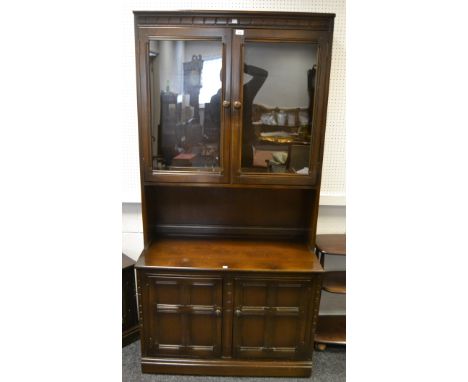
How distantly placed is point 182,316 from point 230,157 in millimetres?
957

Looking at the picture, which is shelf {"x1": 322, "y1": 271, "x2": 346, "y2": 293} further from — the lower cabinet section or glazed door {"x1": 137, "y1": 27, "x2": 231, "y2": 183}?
glazed door {"x1": 137, "y1": 27, "x2": 231, "y2": 183}

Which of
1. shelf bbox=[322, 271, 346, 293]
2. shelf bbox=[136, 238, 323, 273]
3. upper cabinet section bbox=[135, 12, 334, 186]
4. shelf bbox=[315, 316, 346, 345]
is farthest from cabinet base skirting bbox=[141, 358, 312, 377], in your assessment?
upper cabinet section bbox=[135, 12, 334, 186]

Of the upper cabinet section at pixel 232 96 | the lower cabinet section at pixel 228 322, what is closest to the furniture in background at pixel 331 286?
the lower cabinet section at pixel 228 322

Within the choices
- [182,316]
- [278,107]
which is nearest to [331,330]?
[182,316]

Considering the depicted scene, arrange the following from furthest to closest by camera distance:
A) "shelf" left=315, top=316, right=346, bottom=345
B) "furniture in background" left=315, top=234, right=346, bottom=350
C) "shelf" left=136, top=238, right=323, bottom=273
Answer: "shelf" left=315, top=316, right=346, bottom=345 < "furniture in background" left=315, top=234, right=346, bottom=350 < "shelf" left=136, top=238, right=323, bottom=273

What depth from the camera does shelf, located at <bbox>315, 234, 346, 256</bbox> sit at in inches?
74.6

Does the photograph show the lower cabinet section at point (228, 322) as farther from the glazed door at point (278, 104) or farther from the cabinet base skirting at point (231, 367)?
the glazed door at point (278, 104)

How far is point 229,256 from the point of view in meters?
1.86

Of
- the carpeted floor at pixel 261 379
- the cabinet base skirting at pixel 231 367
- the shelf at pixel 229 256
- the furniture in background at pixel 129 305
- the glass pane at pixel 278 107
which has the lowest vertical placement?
the carpeted floor at pixel 261 379

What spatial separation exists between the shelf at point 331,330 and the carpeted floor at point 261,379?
93 mm

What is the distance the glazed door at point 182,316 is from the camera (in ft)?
5.76
